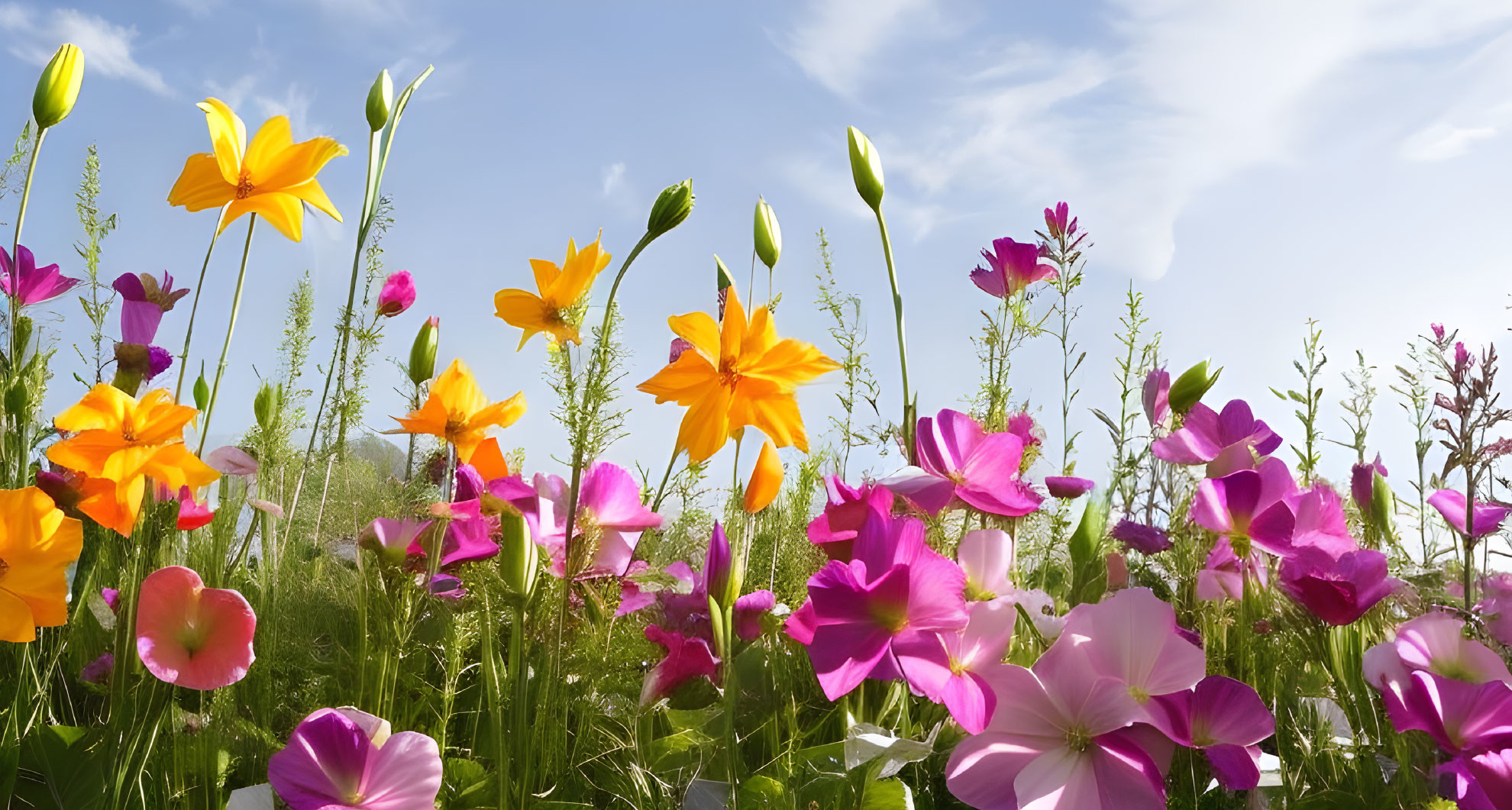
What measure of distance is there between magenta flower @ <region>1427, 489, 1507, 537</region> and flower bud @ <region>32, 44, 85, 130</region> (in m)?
1.30

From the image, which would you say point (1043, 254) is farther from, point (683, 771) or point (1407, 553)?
point (683, 771)

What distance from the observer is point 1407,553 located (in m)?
1.02

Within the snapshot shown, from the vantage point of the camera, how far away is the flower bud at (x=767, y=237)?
0.86 metres

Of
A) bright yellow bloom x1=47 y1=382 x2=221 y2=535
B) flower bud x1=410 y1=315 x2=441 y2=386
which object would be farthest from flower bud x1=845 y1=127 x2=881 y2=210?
bright yellow bloom x1=47 y1=382 x2=221 y2=535

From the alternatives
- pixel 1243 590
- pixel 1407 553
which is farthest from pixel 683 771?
pixel 1407 553

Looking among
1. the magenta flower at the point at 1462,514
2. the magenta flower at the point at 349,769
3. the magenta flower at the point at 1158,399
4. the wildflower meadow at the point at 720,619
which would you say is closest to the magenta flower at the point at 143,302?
the wildflower meadow at the point at 720,619

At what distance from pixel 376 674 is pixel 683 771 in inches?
9.3

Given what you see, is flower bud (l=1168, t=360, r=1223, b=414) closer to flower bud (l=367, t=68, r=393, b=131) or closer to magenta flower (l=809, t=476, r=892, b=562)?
magenta flower (l=809, t=476, r=892, b=562)

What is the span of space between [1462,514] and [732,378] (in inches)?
26.1

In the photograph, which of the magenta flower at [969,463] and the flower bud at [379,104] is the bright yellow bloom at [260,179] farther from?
the magenta flower at [969,463]

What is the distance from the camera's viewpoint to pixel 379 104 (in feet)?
2.95

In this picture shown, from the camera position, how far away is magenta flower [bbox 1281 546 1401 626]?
0.68 m

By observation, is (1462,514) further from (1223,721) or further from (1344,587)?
(1223,721)

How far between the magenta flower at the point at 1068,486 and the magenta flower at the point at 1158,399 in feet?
0.69
